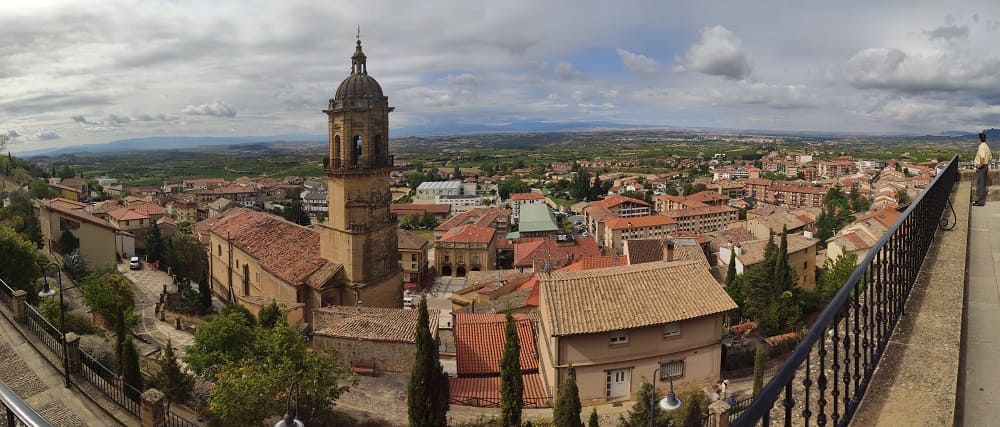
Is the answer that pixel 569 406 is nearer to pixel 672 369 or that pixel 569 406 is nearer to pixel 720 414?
pixel 720 414

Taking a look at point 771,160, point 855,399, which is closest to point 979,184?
point 855,399

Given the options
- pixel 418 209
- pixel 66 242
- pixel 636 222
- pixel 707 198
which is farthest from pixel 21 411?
pixel 707 198

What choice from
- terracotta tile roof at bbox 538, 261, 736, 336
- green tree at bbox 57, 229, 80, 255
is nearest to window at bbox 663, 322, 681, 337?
terracotta tile roof at bbox 538, 261, 736, 336

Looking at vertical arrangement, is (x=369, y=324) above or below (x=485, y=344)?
above

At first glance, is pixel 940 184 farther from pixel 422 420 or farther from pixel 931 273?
pixel 422 420

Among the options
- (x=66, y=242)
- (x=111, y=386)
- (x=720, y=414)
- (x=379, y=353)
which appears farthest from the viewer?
(x=66, y=242)

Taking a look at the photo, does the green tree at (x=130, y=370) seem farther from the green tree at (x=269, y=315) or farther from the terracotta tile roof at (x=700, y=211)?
the terracotta tile roof at (x=700, y=211)

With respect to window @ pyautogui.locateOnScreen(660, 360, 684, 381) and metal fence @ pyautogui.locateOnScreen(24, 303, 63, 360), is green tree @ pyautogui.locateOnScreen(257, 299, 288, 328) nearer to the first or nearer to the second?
metal fence @ pyautogui.locateOnScreen(24, 303, 63, 360)
